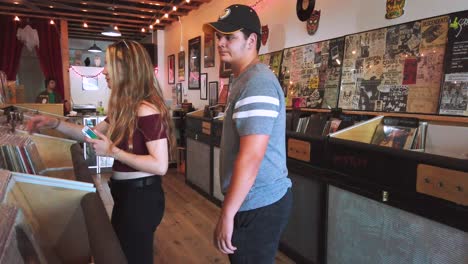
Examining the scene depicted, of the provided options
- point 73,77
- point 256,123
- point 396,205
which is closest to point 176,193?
point 396,205

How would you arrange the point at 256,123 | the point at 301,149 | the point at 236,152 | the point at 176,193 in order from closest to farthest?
the point at 256,123, the point at 236,152, the point at 301,149, the point at 176,193

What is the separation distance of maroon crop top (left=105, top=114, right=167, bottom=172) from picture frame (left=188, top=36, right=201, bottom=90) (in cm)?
462

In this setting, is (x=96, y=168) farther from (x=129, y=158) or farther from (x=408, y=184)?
(x=408, y=184)

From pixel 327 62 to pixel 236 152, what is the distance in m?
2.04

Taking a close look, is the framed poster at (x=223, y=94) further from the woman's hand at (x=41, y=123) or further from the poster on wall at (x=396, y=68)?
the woman's hand at (x=41, y=123)

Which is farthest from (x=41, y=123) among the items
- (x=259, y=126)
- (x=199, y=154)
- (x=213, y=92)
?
(x=213, y=92)

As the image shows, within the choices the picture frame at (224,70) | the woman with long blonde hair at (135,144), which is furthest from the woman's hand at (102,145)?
the picture frame at (224,70)

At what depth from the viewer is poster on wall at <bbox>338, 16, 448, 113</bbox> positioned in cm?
214

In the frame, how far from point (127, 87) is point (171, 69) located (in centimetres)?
623

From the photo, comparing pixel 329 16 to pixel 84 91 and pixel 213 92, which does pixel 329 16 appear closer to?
pixel 213 92

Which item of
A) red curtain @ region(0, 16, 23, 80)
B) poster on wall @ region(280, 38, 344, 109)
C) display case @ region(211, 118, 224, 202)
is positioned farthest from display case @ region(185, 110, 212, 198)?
red curtain @ region(0, 16, 23, 80)

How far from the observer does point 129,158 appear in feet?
4.48

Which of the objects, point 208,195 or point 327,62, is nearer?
point 327,62

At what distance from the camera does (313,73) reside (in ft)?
10.3
